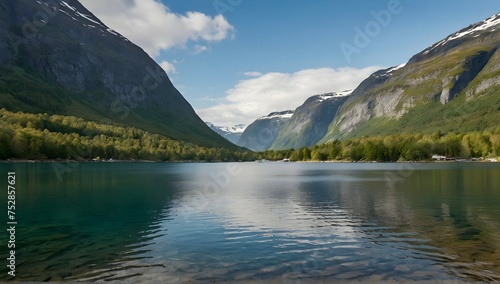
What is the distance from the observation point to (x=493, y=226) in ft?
143

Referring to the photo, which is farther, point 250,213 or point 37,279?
point 250,213

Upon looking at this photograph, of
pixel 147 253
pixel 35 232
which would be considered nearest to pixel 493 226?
pixel 147 253

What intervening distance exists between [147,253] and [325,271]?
14790mm

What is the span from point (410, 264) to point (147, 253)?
2077cm

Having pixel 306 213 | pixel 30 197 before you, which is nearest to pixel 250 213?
pixel 306 213

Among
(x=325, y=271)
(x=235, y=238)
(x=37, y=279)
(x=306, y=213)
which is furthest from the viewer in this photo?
(x=306, y=213)

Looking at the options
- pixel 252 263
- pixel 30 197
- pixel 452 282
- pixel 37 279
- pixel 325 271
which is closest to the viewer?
pixel 452 282

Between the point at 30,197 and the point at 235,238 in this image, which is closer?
the point at 235,238

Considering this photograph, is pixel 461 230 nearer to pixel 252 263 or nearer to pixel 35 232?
pixel 252 263

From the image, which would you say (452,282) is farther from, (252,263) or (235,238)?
(235,238)

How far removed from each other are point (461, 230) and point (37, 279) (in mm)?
40683

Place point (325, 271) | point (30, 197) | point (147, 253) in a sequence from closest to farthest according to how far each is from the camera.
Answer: point (325, 271) < point (147, 253) < point (30, 197)

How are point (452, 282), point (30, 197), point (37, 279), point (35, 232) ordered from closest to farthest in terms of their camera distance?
point (452, 282), point (37, 279), point (35, 232), point (30, 197)

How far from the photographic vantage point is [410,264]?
2798cm
